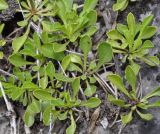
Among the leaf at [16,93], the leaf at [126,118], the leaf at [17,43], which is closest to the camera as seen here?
the leaf at [126,118]

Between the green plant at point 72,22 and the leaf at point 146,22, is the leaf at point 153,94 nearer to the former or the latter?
the leaf at point 146,22

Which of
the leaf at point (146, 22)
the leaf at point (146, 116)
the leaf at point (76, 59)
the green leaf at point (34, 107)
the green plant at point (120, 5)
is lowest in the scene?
the leaf at point (146, 116)

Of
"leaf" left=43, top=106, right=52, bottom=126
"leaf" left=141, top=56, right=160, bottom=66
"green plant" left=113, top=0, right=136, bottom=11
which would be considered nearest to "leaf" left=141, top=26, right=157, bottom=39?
"leaf" left=141, top=56, right=160, bottom=66

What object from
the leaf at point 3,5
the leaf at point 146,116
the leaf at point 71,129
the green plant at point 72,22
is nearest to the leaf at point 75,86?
the leaf at point 71,129

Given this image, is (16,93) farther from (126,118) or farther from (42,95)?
(126,118)

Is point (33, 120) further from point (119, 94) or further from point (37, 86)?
point (119, 94)

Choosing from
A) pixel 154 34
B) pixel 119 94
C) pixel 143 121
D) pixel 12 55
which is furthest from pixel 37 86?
pixel 154 34
